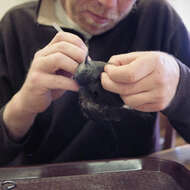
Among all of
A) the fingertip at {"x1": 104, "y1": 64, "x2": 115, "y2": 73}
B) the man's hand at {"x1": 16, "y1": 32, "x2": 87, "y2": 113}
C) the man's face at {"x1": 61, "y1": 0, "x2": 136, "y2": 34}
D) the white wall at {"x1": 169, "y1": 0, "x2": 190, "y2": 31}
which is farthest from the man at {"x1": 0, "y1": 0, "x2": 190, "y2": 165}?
the white wall at {"x1": 169, "y1": 0, "x2": 190, "y2": 31}

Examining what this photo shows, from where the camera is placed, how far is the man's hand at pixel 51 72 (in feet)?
1.62

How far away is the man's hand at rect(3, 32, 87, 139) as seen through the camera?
1.62 feet

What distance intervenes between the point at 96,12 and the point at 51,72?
0.73ft

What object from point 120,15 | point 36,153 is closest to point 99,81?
point 120,15

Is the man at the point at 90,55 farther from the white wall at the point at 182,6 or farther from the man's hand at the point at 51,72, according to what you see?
the white wall at the point at 182,6

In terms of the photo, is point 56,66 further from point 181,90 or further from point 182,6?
point 182,6

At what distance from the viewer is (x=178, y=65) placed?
1.68 feet

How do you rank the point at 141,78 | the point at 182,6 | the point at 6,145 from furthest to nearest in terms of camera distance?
the point at 182,6 < the point at 6,145 < the point at 141,78

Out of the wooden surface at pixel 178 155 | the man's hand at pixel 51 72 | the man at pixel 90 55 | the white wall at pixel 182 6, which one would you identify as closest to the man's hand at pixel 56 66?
the man's hand at pixel 51 72

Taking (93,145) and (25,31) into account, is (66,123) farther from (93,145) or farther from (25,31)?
(25,31)

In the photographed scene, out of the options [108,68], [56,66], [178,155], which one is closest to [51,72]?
[56,66]

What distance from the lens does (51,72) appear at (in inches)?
20.4

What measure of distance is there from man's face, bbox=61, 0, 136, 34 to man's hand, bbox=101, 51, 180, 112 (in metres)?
0.23

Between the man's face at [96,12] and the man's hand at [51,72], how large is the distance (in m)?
0.16
